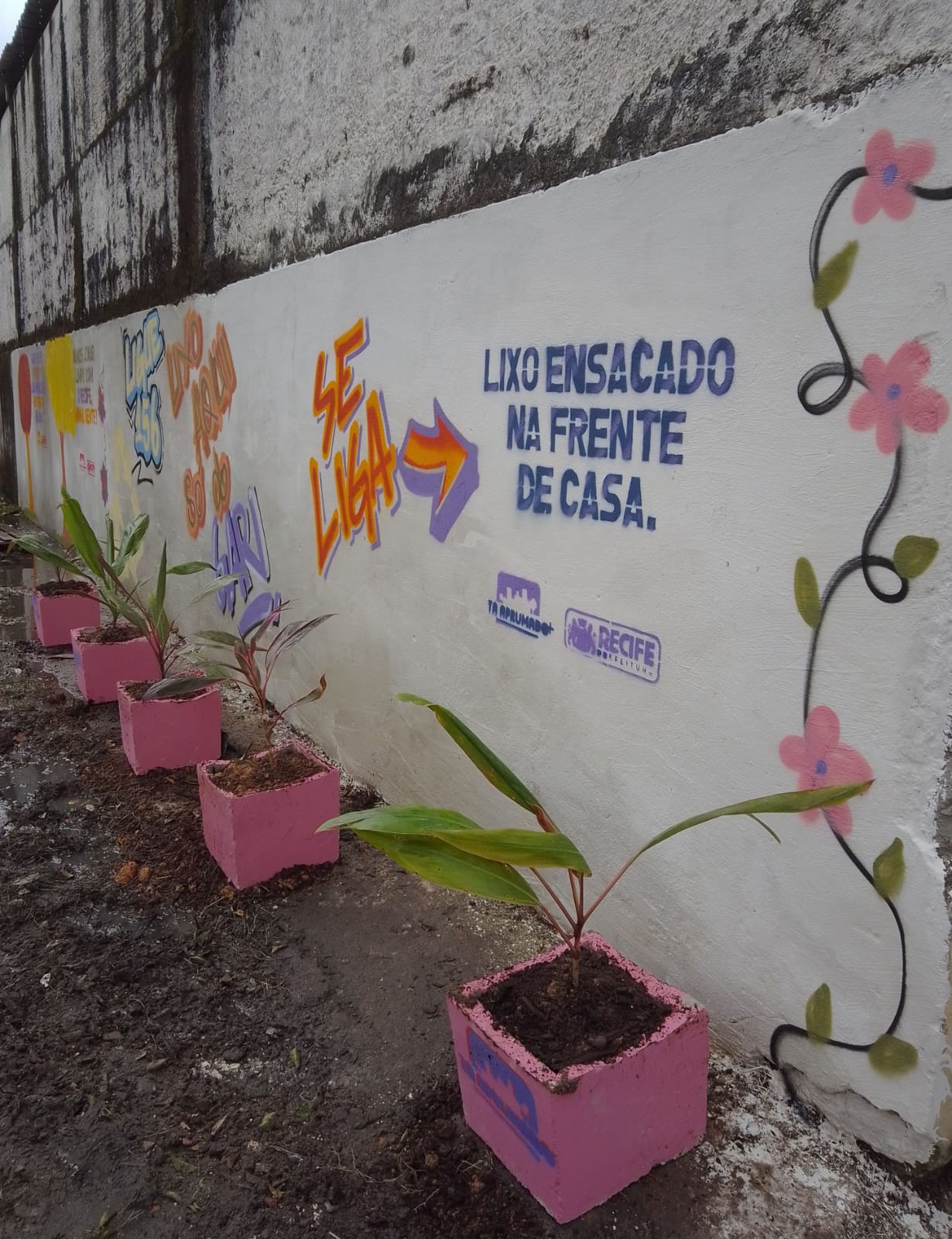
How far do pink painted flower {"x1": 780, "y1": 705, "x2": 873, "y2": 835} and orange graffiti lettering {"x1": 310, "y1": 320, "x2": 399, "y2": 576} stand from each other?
5.57 ft

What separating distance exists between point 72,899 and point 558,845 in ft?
6.19

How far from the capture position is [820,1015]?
1.79 meters

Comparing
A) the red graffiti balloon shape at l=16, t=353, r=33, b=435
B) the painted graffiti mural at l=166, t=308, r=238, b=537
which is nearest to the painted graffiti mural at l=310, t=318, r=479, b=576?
the painted graffiti mural at l=166, t=308, r=238, b=537

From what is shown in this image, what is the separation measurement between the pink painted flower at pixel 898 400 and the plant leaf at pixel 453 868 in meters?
1.00

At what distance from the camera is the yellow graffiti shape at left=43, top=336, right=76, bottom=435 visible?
7.61 metres

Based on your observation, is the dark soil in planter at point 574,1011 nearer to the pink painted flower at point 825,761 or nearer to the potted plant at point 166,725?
the pink painted flower at point 825,761

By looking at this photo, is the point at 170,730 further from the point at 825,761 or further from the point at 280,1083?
the point at 825,761

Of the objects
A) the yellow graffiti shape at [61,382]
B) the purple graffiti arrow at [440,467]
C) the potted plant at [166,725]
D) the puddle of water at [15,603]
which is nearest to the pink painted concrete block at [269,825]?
the potted plant at [166,725]

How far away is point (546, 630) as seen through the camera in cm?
240

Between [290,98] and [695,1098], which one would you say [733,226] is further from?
[290,98]

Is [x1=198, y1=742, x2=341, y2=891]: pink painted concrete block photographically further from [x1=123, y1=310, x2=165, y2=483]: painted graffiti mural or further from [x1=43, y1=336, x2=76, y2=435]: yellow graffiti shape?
[x1=43, y1=336, x2=76, y2=435]: yellow graffiti shape

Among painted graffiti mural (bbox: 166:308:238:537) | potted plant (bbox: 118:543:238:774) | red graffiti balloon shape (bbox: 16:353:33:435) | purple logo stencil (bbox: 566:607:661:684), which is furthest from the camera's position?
red graffiti balloon shape (bbox: 16:353:33:435)

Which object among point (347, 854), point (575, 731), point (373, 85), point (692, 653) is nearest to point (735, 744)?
point (692, 653)

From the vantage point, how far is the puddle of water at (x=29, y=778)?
344 cm
